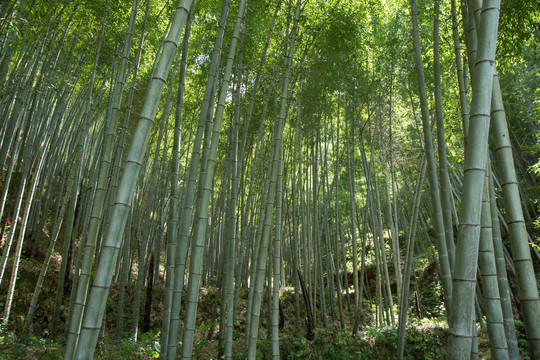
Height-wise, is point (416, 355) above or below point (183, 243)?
below

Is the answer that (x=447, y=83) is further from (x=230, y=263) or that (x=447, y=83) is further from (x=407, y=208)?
(x=407, y=208)

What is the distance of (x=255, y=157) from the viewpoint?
19.9ft

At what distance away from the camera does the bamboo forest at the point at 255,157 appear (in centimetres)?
161

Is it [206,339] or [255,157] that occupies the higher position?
[255,157]

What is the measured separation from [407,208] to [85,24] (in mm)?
11873

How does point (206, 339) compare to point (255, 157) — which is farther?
point (255, 157)

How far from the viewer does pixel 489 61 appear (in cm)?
140

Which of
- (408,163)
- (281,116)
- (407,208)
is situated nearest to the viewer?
(281,116)

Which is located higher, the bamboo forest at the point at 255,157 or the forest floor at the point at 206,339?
the bamboo forest at the point at 255,157

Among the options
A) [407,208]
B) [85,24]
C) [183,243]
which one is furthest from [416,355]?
[407,208]

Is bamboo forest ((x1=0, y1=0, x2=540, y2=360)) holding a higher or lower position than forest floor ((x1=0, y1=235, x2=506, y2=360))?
higher

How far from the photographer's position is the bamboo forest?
5.30 feet

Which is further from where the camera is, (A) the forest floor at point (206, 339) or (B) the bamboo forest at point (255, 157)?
(A) the forest floor at point (206, 339)

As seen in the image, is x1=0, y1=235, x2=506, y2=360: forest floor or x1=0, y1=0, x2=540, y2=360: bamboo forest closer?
x1=0, y1=0, x2=540, y2=360: bamboo forest
